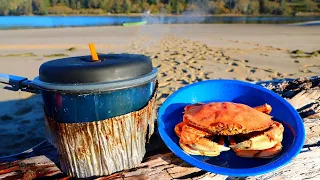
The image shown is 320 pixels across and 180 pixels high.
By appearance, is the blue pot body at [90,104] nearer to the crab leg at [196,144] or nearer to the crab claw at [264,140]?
the crab leg at [196,144]

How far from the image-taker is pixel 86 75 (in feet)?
4.81

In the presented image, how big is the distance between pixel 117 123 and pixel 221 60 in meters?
6.78

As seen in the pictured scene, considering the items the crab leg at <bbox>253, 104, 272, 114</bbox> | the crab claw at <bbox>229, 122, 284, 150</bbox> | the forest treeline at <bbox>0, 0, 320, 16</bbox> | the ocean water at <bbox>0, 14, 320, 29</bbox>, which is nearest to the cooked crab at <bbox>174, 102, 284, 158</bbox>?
the crab claw at <bbox>229, 122, 284, 150</bbox>

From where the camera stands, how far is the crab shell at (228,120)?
1811 millimetres

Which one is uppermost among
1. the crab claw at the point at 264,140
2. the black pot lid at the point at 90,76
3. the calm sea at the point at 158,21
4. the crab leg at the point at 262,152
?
the calm sea at the point at 158,21

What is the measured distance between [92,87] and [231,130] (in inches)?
35.8

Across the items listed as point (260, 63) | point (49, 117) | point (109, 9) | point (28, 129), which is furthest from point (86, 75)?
point (109, 9)

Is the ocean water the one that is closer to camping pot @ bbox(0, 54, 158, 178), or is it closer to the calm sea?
the calm sea

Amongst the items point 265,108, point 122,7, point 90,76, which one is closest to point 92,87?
point 90,76

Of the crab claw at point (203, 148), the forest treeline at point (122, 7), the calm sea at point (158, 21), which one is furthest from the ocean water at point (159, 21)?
the crab claw at point (203, 148)

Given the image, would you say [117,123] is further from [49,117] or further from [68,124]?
[49,117]

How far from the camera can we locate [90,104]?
60.4 inches

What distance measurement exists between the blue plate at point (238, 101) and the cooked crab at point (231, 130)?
0.16 ft

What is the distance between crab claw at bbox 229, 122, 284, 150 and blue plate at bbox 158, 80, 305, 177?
82 millimetres
